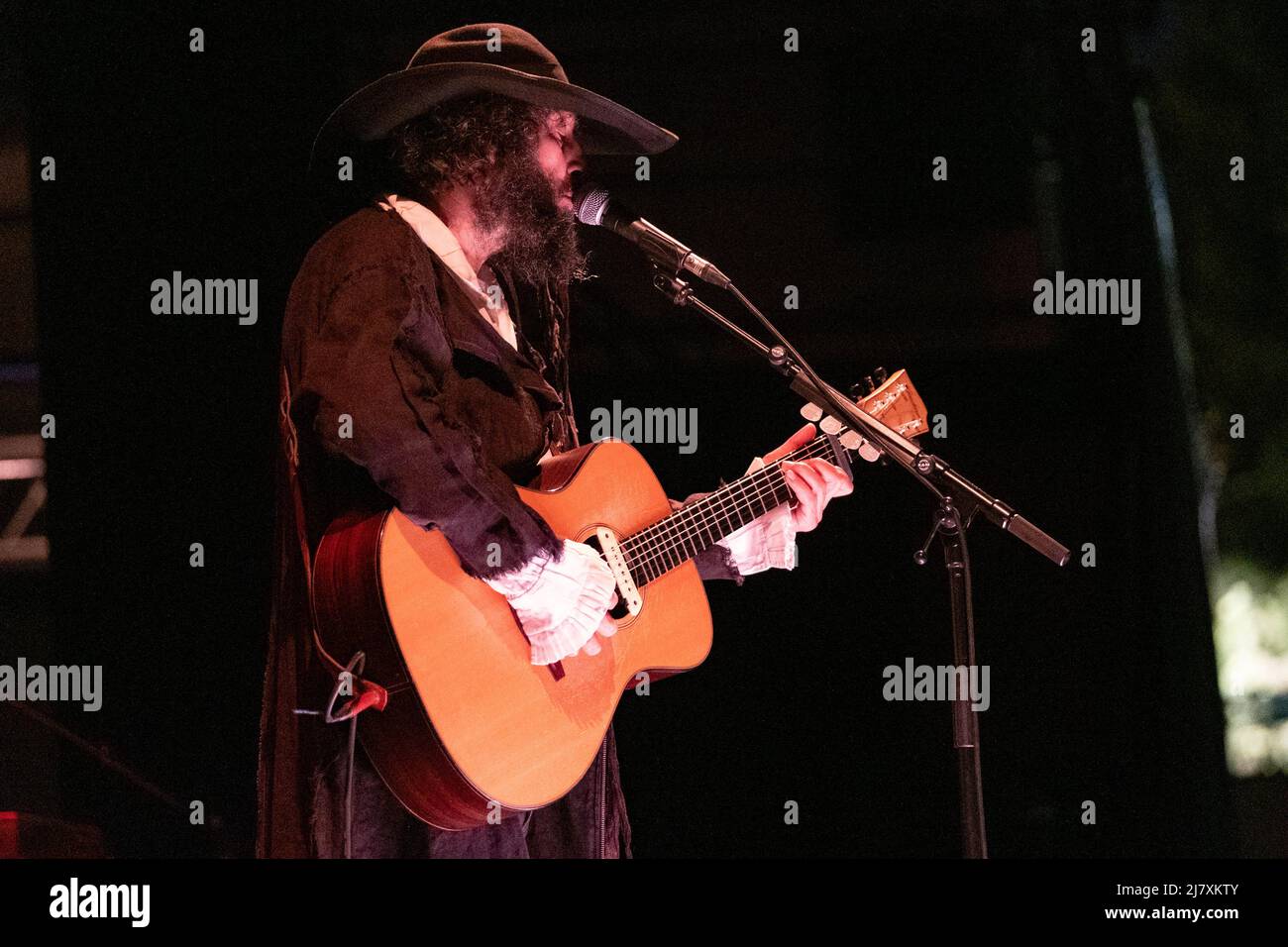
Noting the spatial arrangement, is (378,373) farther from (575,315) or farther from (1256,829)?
(1256,829)

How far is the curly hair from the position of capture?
267cm

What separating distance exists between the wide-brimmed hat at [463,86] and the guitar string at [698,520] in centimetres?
Answer: 79

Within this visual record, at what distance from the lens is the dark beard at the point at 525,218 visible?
267 centimetres

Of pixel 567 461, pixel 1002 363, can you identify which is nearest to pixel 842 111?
pixel 1002 363

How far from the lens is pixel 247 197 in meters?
3.02

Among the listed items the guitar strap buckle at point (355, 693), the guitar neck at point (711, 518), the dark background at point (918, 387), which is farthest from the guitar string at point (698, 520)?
the guitar strap buckle at point (355, 693)

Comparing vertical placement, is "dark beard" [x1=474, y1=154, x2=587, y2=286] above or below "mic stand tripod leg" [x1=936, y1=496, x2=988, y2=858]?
above

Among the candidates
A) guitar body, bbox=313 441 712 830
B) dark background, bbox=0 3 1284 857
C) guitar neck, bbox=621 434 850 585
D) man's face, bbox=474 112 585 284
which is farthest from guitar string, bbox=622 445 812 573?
man's face, bbox=474 112 585 284

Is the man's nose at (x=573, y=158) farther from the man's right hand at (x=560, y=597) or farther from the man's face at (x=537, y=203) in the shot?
the man's right hand at (x=560, y=597)

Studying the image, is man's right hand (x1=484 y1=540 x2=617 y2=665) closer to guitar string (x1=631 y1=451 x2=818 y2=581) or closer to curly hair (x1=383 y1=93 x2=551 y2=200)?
guitar string (x1=631 y1=451 x2=818 y2=581)

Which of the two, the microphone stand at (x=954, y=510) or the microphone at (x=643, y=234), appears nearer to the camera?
the microphone stand at (x=954, y=510)

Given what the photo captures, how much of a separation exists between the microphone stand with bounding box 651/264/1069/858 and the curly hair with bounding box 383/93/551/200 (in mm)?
409

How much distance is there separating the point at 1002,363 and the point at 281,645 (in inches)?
71.3

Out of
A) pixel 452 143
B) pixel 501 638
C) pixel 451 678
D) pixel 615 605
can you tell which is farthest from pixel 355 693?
pixel 452 143
